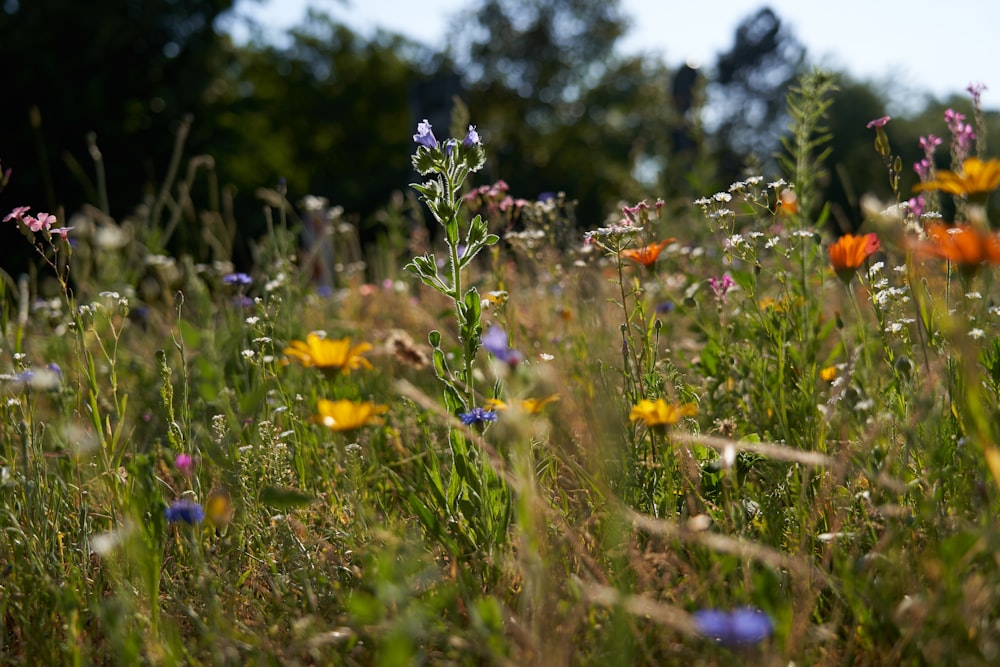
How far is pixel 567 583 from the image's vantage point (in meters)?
1.39

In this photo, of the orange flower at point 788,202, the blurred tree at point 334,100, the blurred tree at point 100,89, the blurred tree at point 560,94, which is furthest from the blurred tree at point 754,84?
the orange flower at point 788,202

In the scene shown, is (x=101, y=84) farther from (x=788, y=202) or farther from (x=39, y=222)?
(x=788, y=202)

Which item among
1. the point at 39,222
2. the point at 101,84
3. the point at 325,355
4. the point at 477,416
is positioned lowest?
the point at 477,416

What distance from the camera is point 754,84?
27891 mm

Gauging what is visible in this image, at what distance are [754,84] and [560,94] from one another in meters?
8.23

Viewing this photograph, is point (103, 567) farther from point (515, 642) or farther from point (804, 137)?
point (804, 137)

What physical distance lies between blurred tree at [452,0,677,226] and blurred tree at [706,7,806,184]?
3.69 meters

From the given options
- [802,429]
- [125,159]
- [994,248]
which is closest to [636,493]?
[802,429]

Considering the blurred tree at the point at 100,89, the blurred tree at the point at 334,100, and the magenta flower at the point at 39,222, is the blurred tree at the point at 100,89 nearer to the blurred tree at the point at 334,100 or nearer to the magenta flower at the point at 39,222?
the blurred tree at the point at 334,100

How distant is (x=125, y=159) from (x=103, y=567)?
1311 cm

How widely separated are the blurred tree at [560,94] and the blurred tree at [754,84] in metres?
3.69

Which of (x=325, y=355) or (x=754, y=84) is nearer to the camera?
(x=325, y=355)

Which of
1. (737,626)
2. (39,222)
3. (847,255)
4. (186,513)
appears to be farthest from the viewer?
(39,222)

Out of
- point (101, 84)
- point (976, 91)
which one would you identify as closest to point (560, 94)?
point (101, 84)
